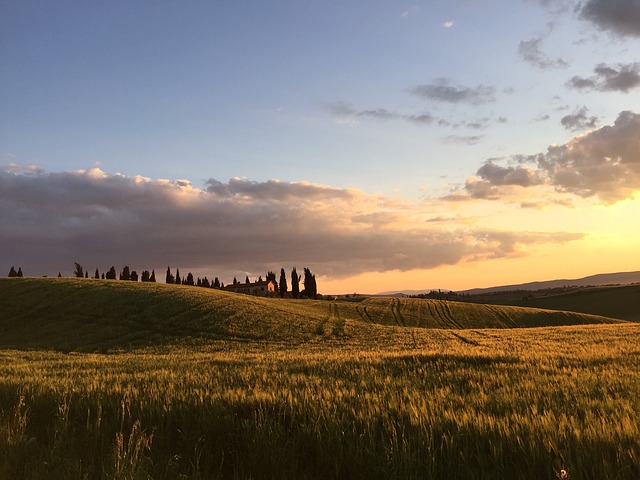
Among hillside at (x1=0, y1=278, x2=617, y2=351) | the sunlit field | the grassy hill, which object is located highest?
the sunlit field

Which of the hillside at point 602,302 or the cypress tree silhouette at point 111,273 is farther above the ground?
the cypress tree silhouette at point 111,273

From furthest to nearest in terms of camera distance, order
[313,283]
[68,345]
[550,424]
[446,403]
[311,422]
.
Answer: [313,283] < [68,345] < [446,403] < [311,422] < [550,424]

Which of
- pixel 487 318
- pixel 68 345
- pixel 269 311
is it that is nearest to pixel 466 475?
pixel 68 345

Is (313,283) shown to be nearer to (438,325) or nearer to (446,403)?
(438,325)

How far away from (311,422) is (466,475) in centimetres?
190

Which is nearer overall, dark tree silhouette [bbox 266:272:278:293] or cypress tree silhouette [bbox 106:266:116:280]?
cypress tree silhouette [bbox 106:266:116:280]

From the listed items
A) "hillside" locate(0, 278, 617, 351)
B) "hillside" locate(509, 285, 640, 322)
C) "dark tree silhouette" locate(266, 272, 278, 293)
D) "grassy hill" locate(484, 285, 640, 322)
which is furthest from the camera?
"dark tree silhouette" locate(266, 272, 278, 293)

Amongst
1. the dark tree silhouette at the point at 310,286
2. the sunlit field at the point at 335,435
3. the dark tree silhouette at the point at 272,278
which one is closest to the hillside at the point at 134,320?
the sunlit field at the point at 335,435

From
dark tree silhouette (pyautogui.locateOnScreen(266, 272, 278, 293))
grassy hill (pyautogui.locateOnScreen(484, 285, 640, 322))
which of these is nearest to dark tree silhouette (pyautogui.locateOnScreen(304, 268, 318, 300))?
dark tree silhouette (pyautogui.locateOnScreen(266, 272, 278, 293))

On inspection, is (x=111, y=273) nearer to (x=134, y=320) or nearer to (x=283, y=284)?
(x=283, y=284)

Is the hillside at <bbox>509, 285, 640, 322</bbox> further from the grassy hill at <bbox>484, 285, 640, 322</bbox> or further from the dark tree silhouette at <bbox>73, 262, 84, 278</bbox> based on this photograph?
the dark tree silhouette at <bbox>73, 262, 84, 278</bbox>

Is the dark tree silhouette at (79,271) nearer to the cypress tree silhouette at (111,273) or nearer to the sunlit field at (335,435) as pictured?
the cypress tree silhouette at (111,273)

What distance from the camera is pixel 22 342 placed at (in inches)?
1829

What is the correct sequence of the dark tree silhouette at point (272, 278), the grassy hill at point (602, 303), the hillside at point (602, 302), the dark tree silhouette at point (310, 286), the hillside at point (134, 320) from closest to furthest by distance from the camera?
the hillside at point (134, 320) → the grassy hill at point (602, 303) → the hillside at point (602, 302) → the dark tree silhouette at point (310, 286) → the dark tree silhouette at point (272, 278)
